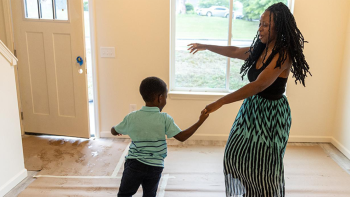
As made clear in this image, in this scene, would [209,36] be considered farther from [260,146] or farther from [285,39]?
[260,146]

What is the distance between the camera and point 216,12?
3.21m

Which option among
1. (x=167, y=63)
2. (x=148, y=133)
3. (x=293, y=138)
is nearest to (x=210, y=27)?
(x=167, y=63)

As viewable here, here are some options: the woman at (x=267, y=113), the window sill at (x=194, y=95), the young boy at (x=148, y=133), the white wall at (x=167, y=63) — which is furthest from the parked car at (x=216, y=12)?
the young boy at (x=148, y=133)

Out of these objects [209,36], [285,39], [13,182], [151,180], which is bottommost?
[13,182]

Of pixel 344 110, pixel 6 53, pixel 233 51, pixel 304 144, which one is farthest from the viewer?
pixel 304 144

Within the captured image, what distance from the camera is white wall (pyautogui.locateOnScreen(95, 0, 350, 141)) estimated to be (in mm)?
3105

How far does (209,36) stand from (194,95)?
26.2 inches

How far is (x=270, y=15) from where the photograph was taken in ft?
5.20

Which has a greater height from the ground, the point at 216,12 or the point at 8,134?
the point at 216,12

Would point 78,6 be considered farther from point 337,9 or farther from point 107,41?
point 337,9

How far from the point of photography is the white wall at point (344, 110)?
3.07 meters

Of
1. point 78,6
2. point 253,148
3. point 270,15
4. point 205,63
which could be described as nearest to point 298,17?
point 205,63

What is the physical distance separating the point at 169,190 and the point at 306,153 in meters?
1.60

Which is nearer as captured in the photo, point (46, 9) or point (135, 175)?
point (135, 175)
